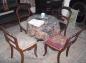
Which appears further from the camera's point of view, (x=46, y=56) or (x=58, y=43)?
(x=46, y=56)

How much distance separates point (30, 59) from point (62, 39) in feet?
2.40

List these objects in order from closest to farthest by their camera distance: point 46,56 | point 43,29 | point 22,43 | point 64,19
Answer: point 22,43 → point 43,29 → point 46,56 → point 64,19

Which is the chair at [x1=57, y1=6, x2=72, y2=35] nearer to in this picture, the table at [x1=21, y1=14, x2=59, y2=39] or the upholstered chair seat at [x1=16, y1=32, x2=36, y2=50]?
the table at [x1=21, y1=14, x2=59, y2=39]

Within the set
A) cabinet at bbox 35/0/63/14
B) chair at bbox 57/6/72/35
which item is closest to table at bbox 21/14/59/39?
chair at bbox 57/6/72/35

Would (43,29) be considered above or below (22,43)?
above

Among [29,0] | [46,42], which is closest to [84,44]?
[46,42]

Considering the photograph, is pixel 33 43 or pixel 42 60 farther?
pixel 42 60

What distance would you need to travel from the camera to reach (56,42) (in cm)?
253

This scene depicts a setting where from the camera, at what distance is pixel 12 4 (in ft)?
12.2

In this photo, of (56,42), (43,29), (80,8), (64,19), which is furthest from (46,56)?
(80,8)

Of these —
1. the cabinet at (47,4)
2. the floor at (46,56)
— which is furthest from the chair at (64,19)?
the floor at (46,56)

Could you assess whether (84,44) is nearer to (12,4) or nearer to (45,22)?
(45,22)

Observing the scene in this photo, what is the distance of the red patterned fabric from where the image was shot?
2.45 meters

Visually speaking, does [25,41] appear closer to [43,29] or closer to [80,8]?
[43,29]
